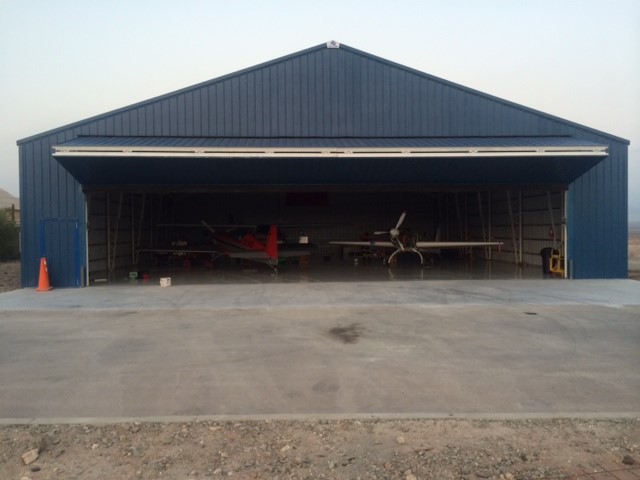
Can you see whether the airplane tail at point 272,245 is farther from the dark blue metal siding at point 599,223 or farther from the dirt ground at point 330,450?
the dirt ground at point 330,450

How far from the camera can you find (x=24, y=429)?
17.1 ft

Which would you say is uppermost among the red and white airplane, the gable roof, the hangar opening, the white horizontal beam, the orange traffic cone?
the gable roof

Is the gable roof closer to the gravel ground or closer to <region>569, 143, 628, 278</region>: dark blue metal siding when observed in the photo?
<region>569, 143, 628, 278</region>: dark blue metal siding

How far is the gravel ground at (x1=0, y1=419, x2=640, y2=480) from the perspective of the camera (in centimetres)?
429

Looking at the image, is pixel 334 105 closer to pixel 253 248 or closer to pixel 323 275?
pixel 323 275

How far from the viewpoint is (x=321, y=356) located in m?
7.98

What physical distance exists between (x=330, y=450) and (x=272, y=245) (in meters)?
18.2

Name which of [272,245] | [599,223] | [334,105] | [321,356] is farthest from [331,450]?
[272,245]

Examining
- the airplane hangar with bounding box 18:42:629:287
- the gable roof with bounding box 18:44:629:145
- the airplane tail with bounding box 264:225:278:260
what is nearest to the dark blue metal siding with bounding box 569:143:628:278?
the airplane hangar with bounding box 18:42:629:287

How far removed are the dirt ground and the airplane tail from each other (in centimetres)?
1738

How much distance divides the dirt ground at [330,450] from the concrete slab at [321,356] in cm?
37

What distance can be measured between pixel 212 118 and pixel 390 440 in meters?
15.7

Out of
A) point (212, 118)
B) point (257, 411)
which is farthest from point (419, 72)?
point (257, 411)

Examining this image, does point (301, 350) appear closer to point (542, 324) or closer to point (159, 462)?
point (159, 462)
